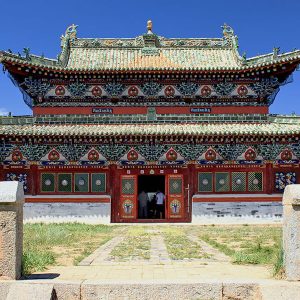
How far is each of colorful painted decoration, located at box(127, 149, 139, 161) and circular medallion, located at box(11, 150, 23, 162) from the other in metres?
5.56

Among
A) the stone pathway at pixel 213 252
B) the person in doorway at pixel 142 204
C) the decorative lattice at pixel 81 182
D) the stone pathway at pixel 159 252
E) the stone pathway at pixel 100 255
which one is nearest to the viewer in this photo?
the stone pathway at pixel 100 255

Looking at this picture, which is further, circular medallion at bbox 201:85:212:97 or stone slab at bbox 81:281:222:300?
circular medallion at bbox 201:85:212:97

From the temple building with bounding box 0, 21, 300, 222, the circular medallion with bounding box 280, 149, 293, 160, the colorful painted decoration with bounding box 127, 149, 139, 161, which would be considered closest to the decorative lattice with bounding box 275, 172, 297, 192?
the temple building with bounding box 0, 21, 300, 222

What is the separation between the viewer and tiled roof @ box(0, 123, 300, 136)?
2308cm

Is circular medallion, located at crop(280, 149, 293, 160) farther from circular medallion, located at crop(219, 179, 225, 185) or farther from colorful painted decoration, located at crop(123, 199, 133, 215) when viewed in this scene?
colorful painted decoration, located at crop(123, 199, 133, 215)

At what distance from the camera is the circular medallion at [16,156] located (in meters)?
24.1

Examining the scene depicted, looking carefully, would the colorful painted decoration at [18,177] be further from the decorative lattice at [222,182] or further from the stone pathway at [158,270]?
the stone pathway at [158,270]

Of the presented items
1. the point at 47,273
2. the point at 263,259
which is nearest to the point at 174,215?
the point at 263,259

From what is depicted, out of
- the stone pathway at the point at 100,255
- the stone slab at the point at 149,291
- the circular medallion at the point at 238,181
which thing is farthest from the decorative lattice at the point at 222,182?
the stone slab at the point at 149,291

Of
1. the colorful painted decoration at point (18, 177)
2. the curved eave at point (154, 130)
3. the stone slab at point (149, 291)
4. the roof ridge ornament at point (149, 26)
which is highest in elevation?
the roof ridge ornament at point (149, 26)

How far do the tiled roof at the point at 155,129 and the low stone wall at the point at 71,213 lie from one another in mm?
3726

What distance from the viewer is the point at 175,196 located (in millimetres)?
24156

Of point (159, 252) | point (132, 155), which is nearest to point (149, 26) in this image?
point (132, 155)

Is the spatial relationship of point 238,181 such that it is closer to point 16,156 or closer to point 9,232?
point 16,156
